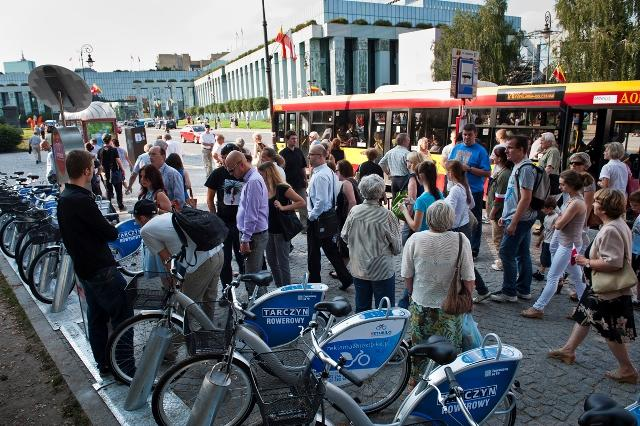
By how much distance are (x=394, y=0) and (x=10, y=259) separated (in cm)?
7273

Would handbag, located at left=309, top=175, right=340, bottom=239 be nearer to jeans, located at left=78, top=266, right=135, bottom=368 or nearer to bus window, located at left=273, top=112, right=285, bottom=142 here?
jeans, located at left=78, top=266, right=135, bottom=368

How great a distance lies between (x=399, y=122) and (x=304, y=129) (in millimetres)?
4612

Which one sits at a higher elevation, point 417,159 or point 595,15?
point 595,15

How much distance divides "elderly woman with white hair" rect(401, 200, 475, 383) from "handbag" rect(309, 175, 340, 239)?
2.18m

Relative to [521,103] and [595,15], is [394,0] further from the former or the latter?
[521,103]

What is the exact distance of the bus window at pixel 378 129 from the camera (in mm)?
13336

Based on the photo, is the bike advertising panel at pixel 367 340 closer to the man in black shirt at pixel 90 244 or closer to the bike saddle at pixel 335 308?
the bike saddle at pixel 335 308

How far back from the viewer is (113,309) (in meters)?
4.07

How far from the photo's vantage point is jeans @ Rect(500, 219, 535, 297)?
17.8 ft

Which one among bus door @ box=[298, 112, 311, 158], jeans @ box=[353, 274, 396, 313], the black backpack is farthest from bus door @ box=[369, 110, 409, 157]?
the black backpack

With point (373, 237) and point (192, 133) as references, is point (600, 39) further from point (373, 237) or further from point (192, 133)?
point (192, 133)

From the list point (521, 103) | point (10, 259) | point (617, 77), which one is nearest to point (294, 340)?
point (10, 259)

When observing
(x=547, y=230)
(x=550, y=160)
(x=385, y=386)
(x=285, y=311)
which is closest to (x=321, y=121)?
(x=550, y=160)

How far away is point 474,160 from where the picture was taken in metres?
7.46
